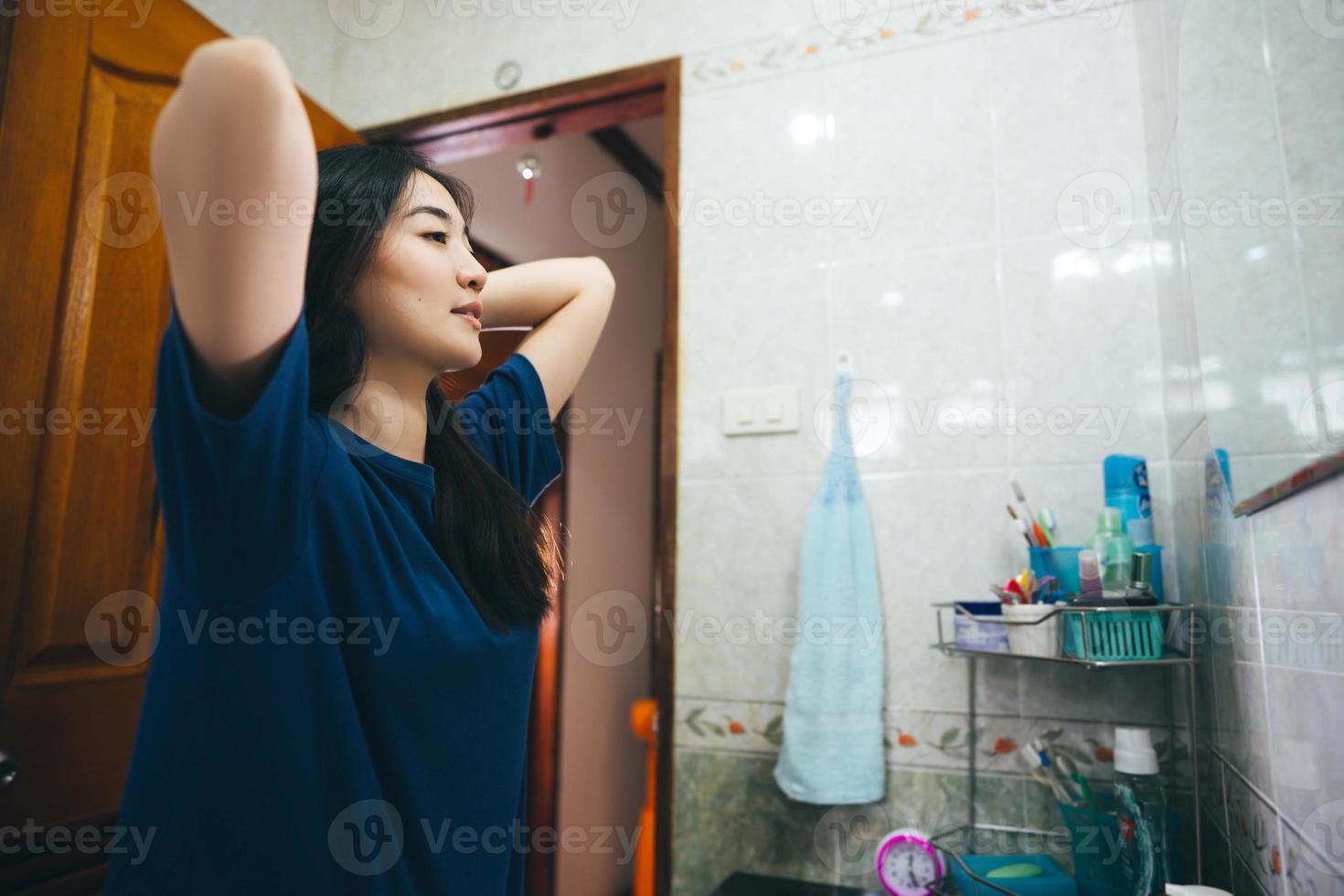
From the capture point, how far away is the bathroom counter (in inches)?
47.3

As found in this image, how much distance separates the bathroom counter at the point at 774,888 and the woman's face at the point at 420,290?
0.93 meters

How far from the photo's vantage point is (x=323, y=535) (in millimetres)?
595

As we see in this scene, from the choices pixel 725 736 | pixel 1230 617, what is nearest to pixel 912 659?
pixel 725 736

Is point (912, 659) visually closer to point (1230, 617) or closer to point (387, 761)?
point (1230, 617)

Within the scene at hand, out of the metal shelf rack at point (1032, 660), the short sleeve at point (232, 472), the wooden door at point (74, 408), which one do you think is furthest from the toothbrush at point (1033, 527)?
the wooden door at point (74, 408)

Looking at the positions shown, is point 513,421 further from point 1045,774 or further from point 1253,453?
point 1045,774

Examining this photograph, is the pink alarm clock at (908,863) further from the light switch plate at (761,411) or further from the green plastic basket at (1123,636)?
the light switch plate at (761,411)

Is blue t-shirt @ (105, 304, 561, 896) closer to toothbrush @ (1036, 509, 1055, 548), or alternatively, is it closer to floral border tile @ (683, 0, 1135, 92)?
toothbrush @ (1036, 509, 1055, 548)

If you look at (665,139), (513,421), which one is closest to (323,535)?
(513,421)

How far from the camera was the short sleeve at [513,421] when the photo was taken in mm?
896

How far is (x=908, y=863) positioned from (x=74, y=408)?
1353mm

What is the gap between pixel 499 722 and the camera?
69 centimetres

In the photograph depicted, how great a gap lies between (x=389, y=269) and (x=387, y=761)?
415 millimetres

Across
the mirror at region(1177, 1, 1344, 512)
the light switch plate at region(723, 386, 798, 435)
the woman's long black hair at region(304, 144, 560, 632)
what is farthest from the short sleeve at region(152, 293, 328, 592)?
the light switch plate at region(723, 386, 798, 435)
